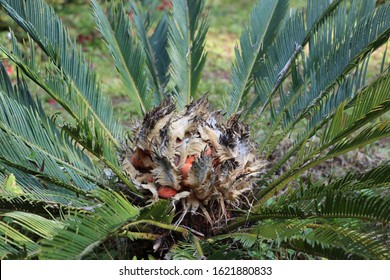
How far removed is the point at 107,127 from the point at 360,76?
137 cm

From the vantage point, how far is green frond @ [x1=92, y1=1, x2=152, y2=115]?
333 centimetres

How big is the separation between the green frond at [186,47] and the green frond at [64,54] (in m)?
0.44

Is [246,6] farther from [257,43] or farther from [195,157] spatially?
[195,157]

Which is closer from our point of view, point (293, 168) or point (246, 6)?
point (293, 168)

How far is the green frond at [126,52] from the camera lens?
333 centimetres

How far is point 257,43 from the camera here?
136 inches

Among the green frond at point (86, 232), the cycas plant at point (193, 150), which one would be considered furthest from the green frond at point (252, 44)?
the green frond at point (86, 232)

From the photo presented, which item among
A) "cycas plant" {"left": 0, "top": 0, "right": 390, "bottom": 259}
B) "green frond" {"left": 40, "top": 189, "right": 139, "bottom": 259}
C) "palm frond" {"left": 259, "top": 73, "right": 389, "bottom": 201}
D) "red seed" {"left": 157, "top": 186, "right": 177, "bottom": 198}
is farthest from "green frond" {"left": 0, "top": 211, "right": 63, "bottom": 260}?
"palm frond" {"left": 259, "top": 73, "right": 389, "bottom": 201}

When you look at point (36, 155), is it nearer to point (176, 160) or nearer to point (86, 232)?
point (176, 160)

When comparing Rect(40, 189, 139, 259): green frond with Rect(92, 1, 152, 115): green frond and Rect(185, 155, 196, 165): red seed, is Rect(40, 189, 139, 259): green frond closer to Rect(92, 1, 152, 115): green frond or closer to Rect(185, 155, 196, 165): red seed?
Rect(185, 155, 196, 165): red seed

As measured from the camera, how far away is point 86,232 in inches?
74.6

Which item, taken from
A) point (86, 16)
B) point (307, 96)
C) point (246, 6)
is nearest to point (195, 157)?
point (307, 96)

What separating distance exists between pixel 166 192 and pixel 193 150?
0.22m

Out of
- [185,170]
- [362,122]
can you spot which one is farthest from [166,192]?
[362,122]
